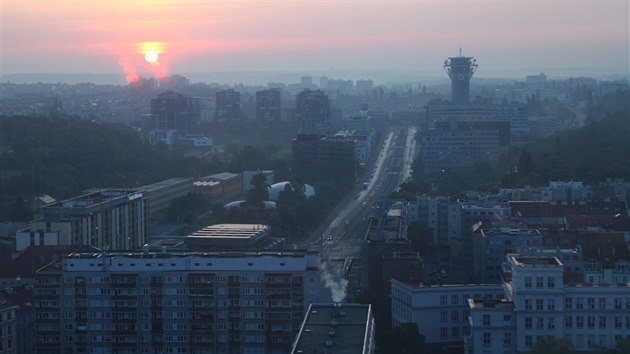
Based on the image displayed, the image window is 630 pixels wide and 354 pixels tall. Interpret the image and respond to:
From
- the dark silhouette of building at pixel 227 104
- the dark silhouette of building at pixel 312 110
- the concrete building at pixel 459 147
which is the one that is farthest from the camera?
the dark silhouette of building at pixel 227 104

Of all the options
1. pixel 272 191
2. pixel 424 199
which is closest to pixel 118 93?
pixel 272 191

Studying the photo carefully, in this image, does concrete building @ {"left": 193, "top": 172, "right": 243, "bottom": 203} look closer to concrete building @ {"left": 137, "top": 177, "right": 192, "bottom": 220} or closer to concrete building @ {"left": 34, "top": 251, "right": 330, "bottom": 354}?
concrete building @ {"left": 137, "top": 177, "right": 192, "bottom": 220}

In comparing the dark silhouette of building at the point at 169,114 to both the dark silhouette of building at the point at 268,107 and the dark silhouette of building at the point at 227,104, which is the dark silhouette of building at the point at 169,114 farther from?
the dark silhouette of building at the point at 227,104

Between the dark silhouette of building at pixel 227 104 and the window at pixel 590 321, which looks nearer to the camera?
the window at pixel 590 321

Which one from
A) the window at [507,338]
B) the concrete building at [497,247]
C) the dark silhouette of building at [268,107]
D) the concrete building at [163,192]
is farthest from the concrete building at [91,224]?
the dark silhouette of building at [268,107]

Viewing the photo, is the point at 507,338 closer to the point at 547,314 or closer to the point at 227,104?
the point at 547,314
